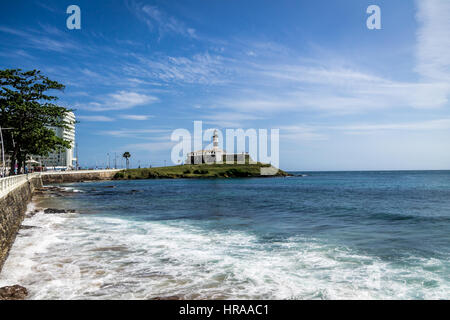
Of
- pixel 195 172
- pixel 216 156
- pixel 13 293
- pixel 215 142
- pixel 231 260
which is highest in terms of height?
pixel 215 142

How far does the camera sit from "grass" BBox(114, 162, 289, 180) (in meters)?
128

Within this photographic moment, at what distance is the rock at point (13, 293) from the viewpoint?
879 centimetres

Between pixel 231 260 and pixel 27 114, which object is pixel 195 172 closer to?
pixel 27 114

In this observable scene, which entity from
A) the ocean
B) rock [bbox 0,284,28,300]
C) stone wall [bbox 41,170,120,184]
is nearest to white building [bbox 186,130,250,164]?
stone wall [bbox 41,170,120,184]

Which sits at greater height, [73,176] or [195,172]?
[73,176]

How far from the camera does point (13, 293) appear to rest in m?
9.02

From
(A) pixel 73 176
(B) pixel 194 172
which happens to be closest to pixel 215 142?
(B) pixel 194 172

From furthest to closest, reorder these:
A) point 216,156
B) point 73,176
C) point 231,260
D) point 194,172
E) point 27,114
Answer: point 216,156
point 194,172
point 73,176
point 27,114
point 231,260

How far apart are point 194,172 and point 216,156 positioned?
42.3m

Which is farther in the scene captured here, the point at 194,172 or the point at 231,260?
the point at 194,172

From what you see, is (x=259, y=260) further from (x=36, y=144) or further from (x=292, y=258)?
(x=36, y=144)

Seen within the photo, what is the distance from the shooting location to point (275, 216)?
89.2 feet

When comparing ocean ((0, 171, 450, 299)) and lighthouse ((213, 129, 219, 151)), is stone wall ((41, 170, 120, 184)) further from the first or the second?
lighthouse ((213, 129, 219, 151))
